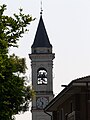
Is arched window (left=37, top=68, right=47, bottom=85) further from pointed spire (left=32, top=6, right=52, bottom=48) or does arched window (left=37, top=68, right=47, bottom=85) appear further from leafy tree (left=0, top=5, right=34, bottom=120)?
leafy tree (left=0, top=5, right=34, bottom=120)

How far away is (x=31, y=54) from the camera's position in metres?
75.0

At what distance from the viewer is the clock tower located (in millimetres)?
72750

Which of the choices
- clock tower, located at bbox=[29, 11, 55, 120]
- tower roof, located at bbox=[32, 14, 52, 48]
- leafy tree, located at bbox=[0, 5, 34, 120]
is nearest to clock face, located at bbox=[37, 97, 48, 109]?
clock tower, located at bbox=[29, 11, 55, 120]

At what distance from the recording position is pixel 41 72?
7400cm

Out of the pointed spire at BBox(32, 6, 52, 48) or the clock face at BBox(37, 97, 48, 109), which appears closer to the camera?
the clock face at BBox(37, 97, 48, 109)

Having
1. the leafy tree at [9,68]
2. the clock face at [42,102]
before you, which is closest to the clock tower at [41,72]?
the clock face at [42,102]

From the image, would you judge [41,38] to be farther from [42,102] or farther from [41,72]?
[42,102]

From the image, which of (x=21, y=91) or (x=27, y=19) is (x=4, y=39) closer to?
(x=27, y=19)

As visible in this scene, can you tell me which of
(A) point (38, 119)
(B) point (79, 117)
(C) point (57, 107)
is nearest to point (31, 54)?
(A) point (38, 119)

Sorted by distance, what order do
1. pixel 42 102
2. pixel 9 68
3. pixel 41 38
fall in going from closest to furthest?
pixel 9 68
pixel 42 102
pixel 41 38

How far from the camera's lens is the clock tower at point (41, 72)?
2864 inches

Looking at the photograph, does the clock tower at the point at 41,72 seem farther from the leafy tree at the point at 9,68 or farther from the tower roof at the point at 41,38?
the leafy tree at the point at 9,68

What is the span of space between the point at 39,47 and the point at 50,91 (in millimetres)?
5536

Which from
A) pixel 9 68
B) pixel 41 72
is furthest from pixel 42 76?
pixel 9 68
